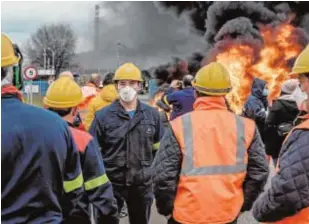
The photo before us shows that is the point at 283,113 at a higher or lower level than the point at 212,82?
lower

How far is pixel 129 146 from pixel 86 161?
1.68 m

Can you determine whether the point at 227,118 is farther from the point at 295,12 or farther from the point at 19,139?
the point at 295,12

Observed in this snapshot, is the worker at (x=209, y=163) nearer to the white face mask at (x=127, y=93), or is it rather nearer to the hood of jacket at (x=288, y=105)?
the white face mask at (x=127, y=93)

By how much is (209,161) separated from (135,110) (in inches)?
75.6

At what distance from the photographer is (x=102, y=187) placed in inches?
144

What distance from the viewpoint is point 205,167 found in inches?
142

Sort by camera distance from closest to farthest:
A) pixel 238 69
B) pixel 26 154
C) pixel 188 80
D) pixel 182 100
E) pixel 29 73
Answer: pixel 26 154, pixel 182 100, pixel 188 80, pixel 238 69, pixel 29 73

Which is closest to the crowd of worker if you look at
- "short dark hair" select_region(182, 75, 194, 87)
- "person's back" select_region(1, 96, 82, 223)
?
"person's back" select_region(1, 96, 82, 223)

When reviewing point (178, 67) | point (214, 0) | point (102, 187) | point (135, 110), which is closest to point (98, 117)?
point (135, 110)

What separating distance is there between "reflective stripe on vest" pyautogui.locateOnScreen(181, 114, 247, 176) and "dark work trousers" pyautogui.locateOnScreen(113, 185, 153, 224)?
175 cm

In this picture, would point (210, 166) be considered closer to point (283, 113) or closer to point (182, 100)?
point (283, 113)

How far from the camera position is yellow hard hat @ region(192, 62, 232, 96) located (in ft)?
12.5

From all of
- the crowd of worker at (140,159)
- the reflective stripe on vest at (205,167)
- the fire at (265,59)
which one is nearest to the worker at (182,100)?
the crowd of worker at (140,159)

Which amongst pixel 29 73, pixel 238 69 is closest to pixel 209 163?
pixel 238 69
